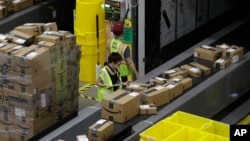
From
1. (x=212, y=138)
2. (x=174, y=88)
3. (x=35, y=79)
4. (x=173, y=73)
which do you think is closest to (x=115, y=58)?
(x=173, y=73)

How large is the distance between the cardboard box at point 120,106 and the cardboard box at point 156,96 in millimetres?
286

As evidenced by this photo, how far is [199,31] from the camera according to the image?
13211 millimetres

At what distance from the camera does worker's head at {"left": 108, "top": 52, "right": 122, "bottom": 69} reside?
34.0 feet

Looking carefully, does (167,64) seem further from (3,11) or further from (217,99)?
(3,11)

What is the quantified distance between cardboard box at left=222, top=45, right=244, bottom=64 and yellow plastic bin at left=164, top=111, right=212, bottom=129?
2.44 meters

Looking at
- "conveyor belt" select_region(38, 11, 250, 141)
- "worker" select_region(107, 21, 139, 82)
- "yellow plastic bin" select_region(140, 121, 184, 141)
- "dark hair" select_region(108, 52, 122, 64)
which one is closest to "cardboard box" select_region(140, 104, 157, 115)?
"conveyor belt" select_region(38, 11, 250, 141)

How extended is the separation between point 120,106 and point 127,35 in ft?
10.6

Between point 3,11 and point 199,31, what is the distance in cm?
355

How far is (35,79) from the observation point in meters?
9.32

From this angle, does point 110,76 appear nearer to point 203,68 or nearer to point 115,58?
point 115,58

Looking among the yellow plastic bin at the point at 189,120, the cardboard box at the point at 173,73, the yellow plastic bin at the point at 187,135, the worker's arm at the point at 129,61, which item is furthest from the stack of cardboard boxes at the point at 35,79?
the yellow plastic bin at the point at 187,135

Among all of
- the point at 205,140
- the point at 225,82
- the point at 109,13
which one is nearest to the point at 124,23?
the point at 109,13

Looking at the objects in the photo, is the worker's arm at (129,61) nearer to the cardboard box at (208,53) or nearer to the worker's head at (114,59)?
the worker's head at (114,59)

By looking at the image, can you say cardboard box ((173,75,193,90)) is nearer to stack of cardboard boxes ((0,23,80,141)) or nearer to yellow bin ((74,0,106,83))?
stack of cardboard boxes ((0,23,80,141))
